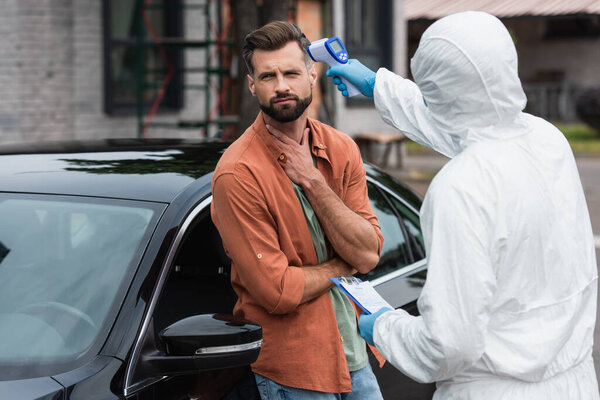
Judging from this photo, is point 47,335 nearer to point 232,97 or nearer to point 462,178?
point 462,178

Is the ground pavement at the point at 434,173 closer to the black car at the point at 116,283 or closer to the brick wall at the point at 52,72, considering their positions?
the brick wall at the point at 52,72

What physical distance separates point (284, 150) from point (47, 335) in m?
0.86

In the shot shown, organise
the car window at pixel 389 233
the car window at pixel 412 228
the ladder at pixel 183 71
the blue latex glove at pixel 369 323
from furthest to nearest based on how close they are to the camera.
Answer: the ladder at pixel 183 71
the car window at pixel 412 228
the car window at pixel 389 233
the blue latex glove at pixel 369 323

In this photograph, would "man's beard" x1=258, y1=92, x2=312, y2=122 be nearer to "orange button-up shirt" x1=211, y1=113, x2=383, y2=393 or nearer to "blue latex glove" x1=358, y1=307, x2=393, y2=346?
"orange button-up shirt" x1=211, y1=113, x2=383, y2=393

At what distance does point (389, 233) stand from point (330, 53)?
4.02ft

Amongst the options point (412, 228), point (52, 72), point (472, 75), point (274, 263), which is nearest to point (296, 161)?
point (274, 263)

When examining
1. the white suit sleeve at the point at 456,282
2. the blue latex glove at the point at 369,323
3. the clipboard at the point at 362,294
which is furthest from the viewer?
the clipboard at the point at 362,294

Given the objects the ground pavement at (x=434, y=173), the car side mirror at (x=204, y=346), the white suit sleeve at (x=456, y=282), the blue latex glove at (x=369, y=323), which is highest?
the white suit sleeve at (x=456, y=282)

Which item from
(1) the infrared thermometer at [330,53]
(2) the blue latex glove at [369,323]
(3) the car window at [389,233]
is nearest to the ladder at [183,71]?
(3) the car window at [389,233]

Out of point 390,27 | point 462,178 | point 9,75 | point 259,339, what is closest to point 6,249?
point 259,339

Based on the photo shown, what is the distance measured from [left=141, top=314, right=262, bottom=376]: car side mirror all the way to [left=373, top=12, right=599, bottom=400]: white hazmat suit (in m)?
0.53

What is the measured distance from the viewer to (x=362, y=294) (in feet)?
8.18

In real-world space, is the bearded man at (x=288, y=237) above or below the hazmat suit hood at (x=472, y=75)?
below

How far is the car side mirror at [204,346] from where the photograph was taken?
259cm
